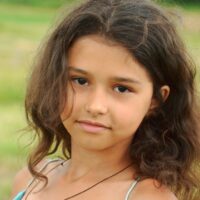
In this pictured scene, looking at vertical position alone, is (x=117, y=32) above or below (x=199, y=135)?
above

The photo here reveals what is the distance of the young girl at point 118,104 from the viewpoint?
2375 mm

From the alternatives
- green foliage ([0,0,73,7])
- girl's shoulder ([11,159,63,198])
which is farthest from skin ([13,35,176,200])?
green foliage ([0,0,73,7])

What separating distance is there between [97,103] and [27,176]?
641mm

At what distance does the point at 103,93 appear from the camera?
7.75ft

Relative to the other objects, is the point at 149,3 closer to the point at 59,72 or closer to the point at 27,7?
the point at 59,72

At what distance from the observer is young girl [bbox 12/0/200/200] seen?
238 centimetres

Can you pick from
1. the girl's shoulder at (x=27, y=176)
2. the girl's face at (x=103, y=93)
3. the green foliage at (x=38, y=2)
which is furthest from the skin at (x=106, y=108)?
the green foliage at (x=38, y=2)

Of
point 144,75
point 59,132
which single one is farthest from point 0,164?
point 144,75

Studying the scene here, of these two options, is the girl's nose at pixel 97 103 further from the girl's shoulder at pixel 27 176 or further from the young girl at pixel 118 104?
the girl's shoulder at pixel 27 176

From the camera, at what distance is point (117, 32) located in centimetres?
240

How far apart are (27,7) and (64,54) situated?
17.4m

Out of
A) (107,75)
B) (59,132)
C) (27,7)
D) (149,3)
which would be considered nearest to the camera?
(107,75)

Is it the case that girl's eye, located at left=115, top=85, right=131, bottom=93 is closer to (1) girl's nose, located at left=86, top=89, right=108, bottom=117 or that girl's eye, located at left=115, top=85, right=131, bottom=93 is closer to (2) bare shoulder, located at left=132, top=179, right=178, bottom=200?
(1) girl's nose, located at left=86, top=89, right=108, bottom=117

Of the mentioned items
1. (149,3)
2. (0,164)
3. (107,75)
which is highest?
(149,3)
